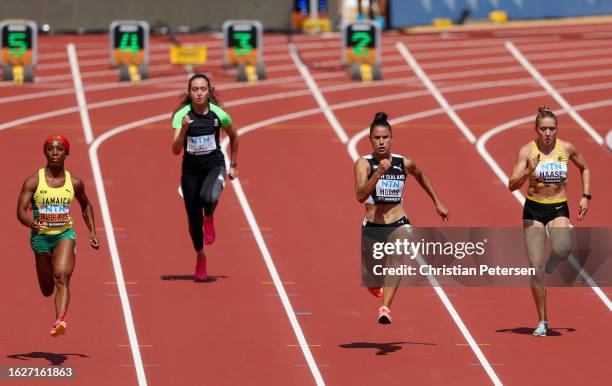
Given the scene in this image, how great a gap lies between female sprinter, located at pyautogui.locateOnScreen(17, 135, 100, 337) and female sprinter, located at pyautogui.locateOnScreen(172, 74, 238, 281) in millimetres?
2938

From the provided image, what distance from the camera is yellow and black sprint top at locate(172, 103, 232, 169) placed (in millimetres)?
17016

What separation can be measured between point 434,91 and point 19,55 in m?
8.24

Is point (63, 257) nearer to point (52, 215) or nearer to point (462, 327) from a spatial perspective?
point (52, 215)

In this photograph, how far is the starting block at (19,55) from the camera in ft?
111

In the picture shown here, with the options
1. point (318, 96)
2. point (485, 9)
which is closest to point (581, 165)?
point (318, 96)

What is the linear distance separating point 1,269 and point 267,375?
17.2 ft

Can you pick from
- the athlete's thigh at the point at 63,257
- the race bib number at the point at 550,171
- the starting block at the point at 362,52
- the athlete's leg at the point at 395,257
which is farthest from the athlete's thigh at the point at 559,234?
the starting block at the point at 362,52

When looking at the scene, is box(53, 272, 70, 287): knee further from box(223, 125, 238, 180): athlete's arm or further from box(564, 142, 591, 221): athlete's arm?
box(564, 142, 591, 221): athlete's arm

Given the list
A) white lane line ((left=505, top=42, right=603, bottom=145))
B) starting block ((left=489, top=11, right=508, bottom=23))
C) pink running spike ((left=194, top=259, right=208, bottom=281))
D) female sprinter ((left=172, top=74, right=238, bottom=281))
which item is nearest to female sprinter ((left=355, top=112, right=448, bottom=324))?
female sprinter ((left=172, top=74, right=238, bottom=281))

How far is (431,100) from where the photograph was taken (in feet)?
106

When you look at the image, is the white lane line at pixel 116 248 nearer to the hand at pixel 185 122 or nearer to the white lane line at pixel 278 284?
the white lane line at pixel 278 284

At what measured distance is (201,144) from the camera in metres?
17.1

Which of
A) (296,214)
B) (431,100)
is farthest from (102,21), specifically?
(296,214)

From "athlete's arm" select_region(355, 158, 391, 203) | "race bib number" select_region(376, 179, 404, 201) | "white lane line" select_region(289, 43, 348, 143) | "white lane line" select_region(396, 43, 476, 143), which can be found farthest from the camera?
"white lane line" select_region(396, 43, 476, 143)
